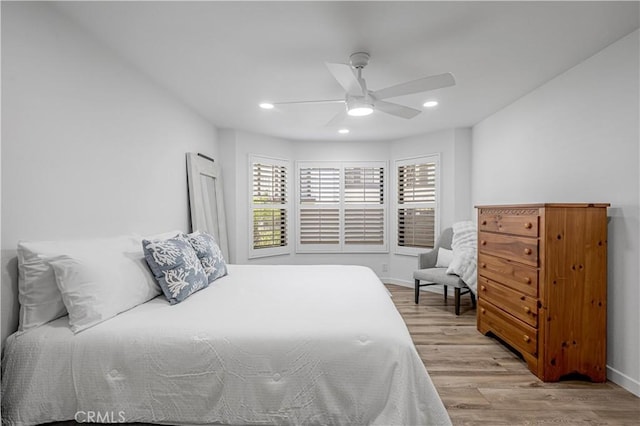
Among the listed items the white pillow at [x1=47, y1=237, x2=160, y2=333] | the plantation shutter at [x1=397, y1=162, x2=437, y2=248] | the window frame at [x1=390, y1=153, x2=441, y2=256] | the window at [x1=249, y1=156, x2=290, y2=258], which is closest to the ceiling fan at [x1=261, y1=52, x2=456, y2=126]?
the white pillow at [x1=47, y1=237, x2=160, y2=333]

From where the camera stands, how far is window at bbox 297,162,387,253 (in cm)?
558

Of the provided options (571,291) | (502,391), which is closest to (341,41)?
(571,291)

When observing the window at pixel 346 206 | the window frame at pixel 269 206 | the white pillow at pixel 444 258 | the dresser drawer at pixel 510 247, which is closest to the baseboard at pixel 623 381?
the dresser drawer at pixel 510 247

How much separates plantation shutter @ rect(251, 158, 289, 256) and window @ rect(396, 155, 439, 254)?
1.95m

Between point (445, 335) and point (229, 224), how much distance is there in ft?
10.3

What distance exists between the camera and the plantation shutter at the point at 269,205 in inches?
197

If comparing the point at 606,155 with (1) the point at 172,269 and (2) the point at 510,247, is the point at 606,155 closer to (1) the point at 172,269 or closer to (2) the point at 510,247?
(2) the point at 510,247

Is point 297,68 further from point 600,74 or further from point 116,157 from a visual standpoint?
point 600,74

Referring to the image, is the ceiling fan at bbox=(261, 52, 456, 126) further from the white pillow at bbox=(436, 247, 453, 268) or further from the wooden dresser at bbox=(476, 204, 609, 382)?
the white pillow at bbox=(436, 247, 453, 268)

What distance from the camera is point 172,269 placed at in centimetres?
206

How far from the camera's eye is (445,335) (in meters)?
3.20

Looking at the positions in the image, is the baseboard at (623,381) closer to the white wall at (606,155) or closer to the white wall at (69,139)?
the white wall at (606,155)

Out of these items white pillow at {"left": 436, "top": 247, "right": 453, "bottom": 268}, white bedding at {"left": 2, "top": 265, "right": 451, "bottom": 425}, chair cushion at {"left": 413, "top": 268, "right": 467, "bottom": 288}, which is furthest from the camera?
white pillow at {"left": 436, "top": 247, "right": 453, "bottom": 268}

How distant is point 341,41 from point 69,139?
190cm
